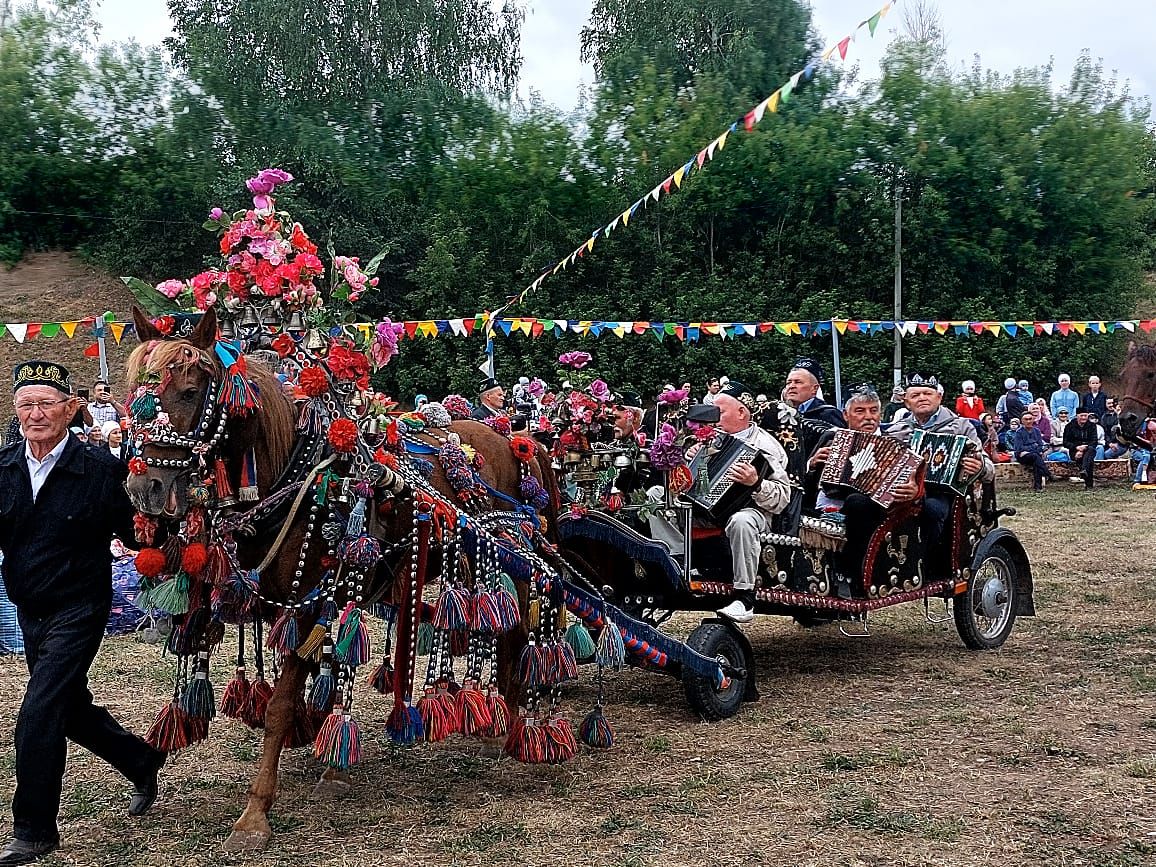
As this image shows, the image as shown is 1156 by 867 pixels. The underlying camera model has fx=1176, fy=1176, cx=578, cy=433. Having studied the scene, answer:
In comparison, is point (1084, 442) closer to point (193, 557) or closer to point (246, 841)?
point (246, 841)

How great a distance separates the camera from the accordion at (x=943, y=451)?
7.16m

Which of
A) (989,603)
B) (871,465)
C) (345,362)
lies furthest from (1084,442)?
(345,362)

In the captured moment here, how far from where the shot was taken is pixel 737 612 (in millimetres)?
6102

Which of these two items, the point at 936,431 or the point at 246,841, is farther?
the point at 936,431

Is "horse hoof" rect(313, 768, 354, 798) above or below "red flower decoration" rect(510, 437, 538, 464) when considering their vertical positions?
below

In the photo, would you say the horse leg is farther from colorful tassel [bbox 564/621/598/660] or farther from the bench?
the bench

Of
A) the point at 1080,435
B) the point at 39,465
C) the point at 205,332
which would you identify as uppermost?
the point at 205,332

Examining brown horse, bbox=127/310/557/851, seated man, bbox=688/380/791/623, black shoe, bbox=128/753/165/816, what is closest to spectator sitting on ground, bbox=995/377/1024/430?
seated man, bbox=688/380/791/623

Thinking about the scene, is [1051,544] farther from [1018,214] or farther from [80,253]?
[80,253]

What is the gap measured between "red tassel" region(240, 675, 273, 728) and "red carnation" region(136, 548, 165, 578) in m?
0.94

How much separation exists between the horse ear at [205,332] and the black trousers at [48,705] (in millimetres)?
1024

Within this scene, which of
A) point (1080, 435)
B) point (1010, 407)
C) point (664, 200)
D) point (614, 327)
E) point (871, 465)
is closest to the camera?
point (871, 465)

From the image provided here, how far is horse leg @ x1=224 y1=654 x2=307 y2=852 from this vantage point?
4.34m

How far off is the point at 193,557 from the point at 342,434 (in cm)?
69
